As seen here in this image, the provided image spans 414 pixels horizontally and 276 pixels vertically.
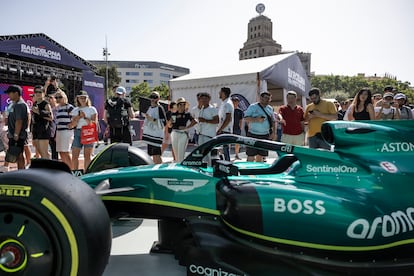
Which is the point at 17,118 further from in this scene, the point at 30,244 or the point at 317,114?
the point at 317,114

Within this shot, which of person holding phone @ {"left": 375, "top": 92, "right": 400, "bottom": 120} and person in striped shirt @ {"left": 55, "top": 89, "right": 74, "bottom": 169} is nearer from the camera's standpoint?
person in striped shirt @ {"left": 55, "top": 89, "right": 74, "bottom": 169}

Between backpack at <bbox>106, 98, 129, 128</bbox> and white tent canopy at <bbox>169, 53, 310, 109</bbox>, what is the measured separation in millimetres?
5708

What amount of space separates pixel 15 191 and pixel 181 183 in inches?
38.5

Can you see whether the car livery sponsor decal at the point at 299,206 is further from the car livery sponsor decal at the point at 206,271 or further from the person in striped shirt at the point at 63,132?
the person in striped shirt at the point at 63,132

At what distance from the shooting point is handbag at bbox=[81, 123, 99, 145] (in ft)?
16.9

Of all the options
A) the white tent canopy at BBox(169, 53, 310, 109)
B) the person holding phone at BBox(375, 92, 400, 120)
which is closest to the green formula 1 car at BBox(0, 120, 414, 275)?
the person holding phone at BBox(375, 92, 400, 120)

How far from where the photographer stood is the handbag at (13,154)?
4.60 metres

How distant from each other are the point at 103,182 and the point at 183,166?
58cm

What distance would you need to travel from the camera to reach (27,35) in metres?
18.2

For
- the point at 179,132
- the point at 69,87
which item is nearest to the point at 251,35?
the point at 69,87

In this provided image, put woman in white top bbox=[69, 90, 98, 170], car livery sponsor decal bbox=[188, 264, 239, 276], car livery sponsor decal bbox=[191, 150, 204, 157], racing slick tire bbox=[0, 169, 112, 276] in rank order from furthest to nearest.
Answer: woman in white top bbox=[69, 90, 98, 170]
car livery sponsor decal bbox=[191, 150, 204, 157]
car livery sponsor decal bbox=[188, 264, 239, 276]
racing slick tire bbox=[0, 169, 112, 276]

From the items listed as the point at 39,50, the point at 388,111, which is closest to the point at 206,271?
the point at 388,111

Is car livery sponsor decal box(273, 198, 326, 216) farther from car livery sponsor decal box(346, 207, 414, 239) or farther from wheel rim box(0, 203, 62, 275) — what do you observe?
wheel rim box(0, 203, 62, 275)

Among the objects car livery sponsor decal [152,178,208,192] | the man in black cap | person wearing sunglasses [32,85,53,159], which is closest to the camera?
car livery sponsor decal [152,178,208,192]
